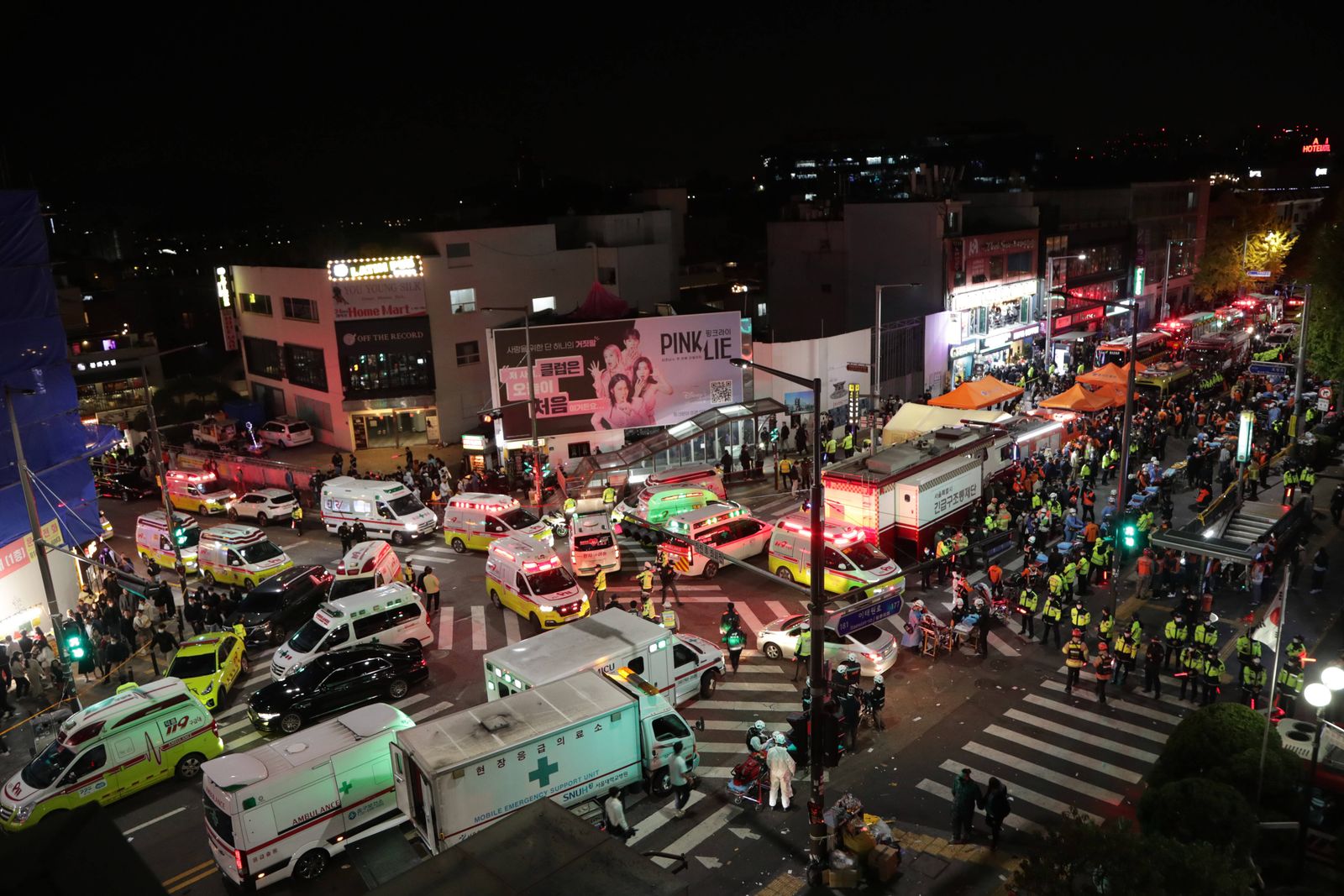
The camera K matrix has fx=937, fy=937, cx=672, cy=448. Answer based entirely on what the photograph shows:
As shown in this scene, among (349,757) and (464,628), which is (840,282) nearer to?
(464,628)

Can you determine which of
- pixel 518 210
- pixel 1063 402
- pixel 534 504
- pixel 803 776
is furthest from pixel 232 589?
pixel 518 210

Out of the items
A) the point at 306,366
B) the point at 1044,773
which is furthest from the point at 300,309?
the point at 1044,773

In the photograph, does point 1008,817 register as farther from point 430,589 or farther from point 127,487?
point 127,487

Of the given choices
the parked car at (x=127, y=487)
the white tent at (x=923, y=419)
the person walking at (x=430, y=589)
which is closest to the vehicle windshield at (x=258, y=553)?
the person walking at (x=430, y=589)

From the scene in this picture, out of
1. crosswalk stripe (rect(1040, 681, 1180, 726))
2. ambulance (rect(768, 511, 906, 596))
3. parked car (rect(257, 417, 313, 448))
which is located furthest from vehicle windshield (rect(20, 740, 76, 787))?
parked car (rect(257, 417, 313, 448))

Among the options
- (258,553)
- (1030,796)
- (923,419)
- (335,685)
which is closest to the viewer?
(1030,796)

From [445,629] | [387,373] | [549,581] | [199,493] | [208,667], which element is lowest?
[445,629]
